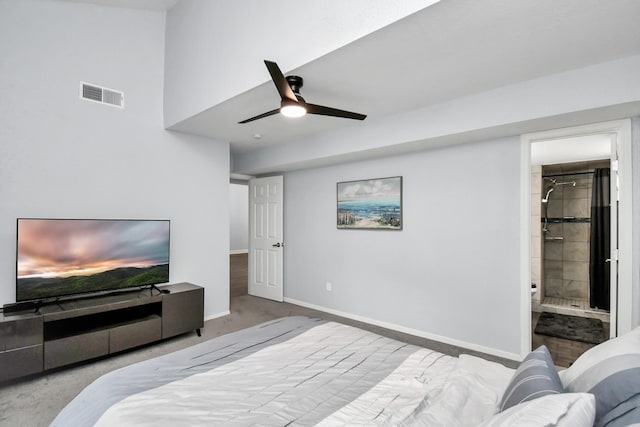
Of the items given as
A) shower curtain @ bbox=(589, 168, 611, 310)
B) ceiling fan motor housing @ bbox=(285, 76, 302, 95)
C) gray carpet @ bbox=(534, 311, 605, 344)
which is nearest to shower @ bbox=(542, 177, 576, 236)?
shower curtain @ bbox=(589, 168, 611, 310)

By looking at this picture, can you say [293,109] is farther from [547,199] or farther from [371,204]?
[547,199]

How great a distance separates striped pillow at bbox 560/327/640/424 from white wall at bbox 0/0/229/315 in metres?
3.87

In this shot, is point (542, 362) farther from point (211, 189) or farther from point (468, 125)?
point (211, 189)

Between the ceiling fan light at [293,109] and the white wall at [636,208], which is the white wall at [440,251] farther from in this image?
the ceiling fan light at [293,109]

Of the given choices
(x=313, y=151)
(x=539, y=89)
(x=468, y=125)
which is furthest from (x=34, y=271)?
(x=539, y=89)

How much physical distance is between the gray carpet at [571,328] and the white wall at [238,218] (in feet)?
24.7

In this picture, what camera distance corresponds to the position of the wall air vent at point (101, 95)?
3297 mm

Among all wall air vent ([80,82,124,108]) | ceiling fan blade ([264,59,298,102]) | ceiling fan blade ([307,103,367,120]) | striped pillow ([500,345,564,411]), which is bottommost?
striped pillow ([500,345,564,411])

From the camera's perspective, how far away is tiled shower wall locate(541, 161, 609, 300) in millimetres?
4945

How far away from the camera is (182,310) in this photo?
11.5 ft

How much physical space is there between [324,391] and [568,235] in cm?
540

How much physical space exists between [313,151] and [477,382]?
3301 mm

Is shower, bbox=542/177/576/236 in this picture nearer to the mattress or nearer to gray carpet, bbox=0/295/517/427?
gray carpet, bbox=0/295/517/427

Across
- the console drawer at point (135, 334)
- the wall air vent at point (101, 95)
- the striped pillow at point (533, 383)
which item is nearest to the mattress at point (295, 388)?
the striped pillow at point (533, 383)
